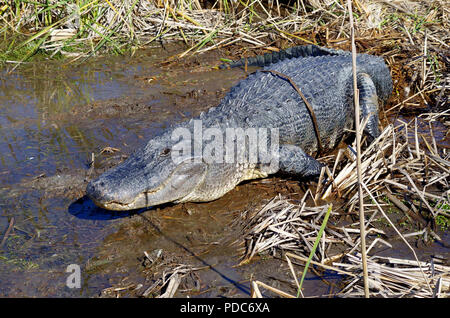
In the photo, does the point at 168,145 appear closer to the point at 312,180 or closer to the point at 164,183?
the point at 164,183

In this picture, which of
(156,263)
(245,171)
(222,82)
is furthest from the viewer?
(222,82)

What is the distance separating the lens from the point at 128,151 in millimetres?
4426

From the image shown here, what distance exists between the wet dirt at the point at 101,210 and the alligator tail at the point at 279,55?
1.78 ft

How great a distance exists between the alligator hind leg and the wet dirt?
1.19m

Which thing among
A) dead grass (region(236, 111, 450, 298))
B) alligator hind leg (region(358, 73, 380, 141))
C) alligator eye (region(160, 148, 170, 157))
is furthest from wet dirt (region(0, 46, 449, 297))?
alligator hind leg (region(358, 73, 380, 141))

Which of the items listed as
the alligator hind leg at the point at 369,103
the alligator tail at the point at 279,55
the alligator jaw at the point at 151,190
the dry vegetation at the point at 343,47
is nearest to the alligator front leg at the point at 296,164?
the dry vegetation at the point at 343,47

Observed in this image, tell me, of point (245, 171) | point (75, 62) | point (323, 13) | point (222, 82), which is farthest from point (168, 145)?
point (323, 13)

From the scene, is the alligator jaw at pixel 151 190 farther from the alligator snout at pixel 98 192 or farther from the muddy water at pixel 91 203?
the muddy water at pixel 91 203

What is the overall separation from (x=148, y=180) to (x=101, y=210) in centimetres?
55

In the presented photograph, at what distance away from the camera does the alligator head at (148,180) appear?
3.15m

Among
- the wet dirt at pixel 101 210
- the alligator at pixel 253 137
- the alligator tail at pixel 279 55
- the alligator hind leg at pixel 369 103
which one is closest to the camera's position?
the wet dirt at pixel 101 210

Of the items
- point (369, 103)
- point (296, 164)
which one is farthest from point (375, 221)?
point (369, 103)
